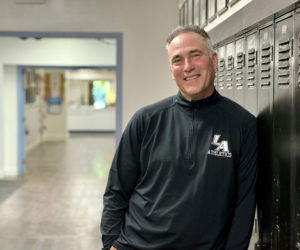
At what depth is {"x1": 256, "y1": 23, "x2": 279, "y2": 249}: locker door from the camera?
66.6 inches

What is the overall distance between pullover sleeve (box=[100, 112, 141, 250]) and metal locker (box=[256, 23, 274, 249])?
511 mm

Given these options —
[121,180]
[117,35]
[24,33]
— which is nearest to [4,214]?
[24,33]

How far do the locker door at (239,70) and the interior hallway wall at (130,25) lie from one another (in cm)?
246

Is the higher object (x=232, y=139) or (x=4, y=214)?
(x=232, y=139)

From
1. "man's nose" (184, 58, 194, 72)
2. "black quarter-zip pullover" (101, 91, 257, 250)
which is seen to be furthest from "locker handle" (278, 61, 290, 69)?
"man's nose" (184, 58, 194, 72)

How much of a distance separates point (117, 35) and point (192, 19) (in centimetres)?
116

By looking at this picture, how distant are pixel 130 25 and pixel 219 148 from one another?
3279 millimetres

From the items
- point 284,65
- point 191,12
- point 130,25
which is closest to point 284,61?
point 284,65

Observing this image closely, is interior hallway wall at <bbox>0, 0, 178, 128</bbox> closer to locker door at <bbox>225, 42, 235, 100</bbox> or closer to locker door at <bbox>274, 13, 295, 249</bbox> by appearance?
locker door at <bbox>225, 42, 235, 100</bbox>

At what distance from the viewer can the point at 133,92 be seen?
465 centimetres

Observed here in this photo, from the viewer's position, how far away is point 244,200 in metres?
1.59

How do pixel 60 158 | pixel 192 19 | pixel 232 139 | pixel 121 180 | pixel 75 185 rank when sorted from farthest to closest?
pixel 60 158, pixel 75 185, pixel 192 19, pixel 121 180, pixel 232 139

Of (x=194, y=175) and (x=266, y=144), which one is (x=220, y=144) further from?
(x=266, y=144)

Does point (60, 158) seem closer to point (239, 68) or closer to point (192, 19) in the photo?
point (192, 19)
